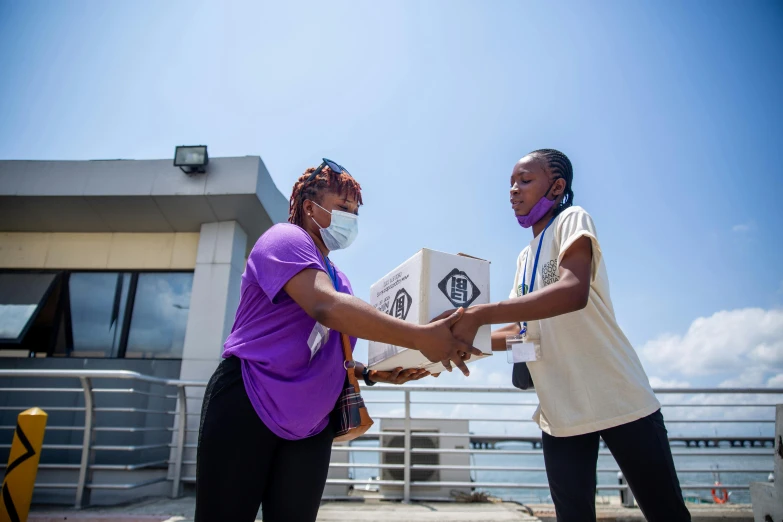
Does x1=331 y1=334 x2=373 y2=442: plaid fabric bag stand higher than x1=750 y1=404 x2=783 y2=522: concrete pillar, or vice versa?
x1=331 y1=334 x2=373 y2=442: plaid fabric bag

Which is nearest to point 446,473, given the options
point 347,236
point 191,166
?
point 191,166

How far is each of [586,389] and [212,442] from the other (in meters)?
1.22

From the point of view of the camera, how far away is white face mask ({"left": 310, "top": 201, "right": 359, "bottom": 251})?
1895 millimetres

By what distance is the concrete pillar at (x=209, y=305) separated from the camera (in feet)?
19.7

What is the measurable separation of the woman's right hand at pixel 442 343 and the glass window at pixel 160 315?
5.71m

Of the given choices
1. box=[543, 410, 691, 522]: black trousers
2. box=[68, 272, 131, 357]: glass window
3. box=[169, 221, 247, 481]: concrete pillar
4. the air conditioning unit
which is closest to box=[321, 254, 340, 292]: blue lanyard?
box=[543, 410, 691, 522]: black trousers

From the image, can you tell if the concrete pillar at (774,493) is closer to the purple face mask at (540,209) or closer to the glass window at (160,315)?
the purple face mask at (540,209)

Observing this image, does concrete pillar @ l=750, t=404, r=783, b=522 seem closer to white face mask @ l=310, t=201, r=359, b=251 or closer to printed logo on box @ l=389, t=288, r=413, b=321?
printed logo on box @ l=389, t=288, r=413, b=321

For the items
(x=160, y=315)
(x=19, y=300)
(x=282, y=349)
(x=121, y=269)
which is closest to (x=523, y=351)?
(x=282, y=349)

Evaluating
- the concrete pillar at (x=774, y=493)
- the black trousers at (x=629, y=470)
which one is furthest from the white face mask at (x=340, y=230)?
the concrete pillar at (x=774, y=493)

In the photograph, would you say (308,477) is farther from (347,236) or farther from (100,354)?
(100,354)

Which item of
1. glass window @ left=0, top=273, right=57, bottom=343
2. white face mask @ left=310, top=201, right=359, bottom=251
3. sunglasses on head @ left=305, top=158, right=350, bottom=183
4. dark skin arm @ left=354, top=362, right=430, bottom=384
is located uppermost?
glass window @ left=0, top=273, right=57, bottom=343

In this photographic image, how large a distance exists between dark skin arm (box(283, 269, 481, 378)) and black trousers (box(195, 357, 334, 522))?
0.30 meters

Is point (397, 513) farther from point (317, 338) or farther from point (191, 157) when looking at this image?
point (191, 157)
